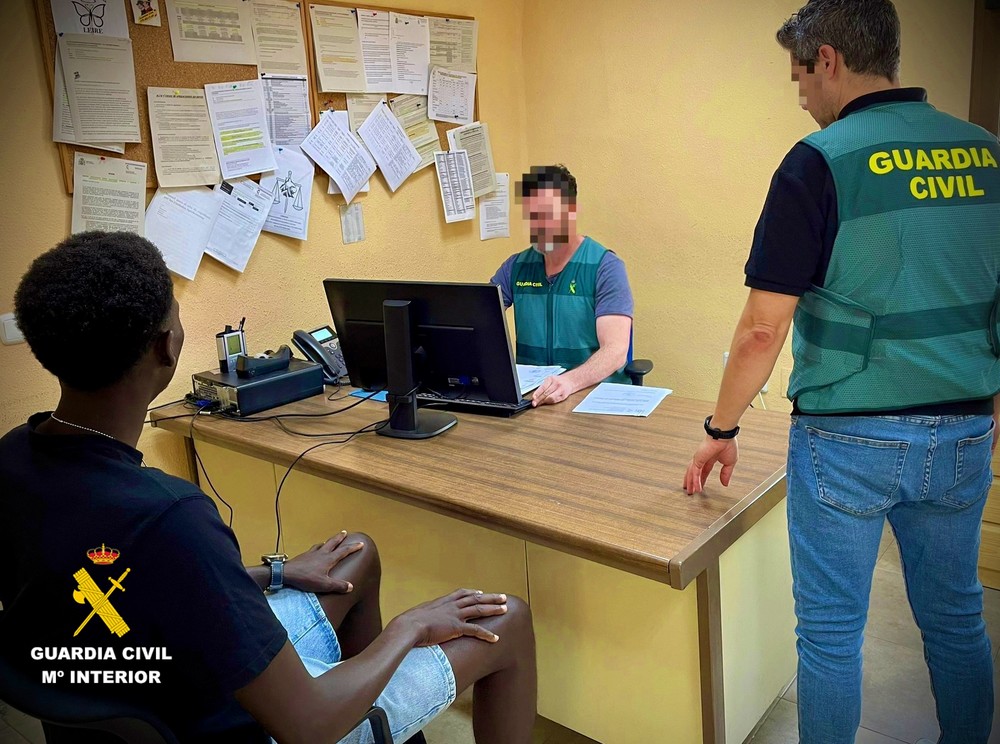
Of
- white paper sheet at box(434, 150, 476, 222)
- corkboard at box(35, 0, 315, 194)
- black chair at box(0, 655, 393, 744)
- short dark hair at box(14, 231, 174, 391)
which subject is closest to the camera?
black chair at box(0, 655, 393, 744)

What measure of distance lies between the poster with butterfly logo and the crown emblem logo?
1843 mm

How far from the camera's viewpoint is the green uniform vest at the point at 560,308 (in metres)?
2.62

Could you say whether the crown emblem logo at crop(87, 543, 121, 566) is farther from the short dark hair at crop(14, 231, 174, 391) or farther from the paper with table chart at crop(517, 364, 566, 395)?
the paper with table chart at crop(517, 364, 566, 395)

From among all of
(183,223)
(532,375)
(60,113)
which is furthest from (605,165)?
(60,113)

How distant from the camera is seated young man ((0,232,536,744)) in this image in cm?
94

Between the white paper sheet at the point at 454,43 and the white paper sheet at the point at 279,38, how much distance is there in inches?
23.6

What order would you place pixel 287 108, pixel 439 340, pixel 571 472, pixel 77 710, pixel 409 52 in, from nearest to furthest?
1. pixel 77 710
2. pixel 571 472
3. pixel 439 340
4. pixel 287 108
5. pixel 409 52

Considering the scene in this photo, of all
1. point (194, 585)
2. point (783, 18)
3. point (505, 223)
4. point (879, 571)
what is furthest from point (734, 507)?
point (505, 223)

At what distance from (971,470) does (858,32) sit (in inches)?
29.7

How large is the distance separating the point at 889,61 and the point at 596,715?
146 cm

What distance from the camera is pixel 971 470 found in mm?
1344

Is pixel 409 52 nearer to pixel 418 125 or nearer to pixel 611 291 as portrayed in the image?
pixel 418 125

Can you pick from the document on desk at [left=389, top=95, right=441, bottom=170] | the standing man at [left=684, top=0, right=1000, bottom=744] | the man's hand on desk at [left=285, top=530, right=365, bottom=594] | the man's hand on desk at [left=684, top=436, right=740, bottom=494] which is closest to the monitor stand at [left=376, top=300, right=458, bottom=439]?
the man's hand on desk at [left=285, top=530, right=365, bottom=594]

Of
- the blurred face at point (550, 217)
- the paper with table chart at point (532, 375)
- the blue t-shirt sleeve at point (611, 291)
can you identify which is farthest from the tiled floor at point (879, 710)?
the blurred face at point (550, 217)
